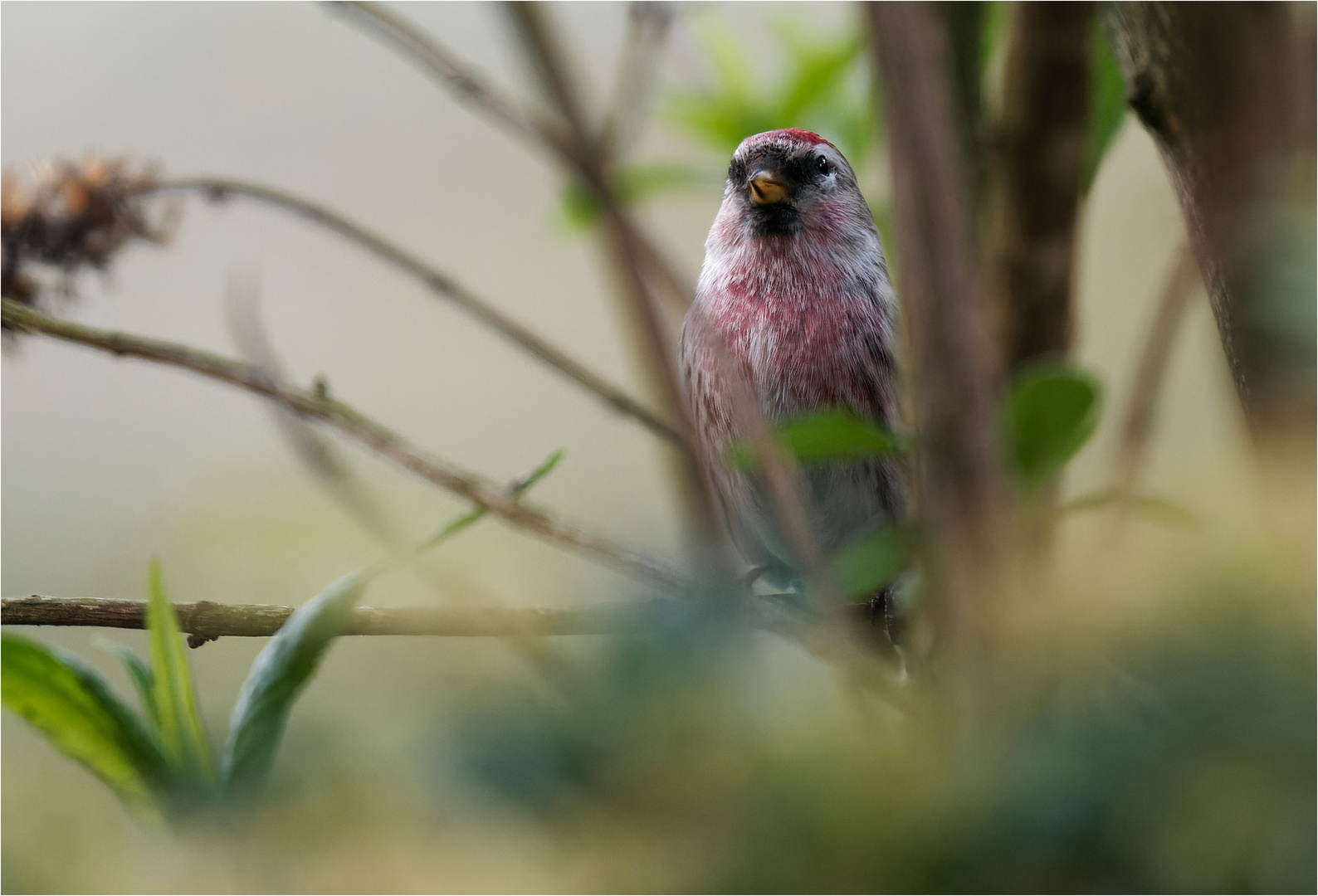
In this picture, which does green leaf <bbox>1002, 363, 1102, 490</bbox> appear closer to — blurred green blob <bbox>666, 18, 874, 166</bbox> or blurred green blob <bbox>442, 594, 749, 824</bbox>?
blurred green blob <bbox>442, 594, 749, 824</bbox>

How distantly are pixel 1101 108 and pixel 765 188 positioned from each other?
0.83 ft

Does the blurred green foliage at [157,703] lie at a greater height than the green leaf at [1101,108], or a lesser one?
lesser

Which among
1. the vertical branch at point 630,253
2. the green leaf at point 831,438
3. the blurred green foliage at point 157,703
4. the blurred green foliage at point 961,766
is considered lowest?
the blurred green foliage at point 961,766

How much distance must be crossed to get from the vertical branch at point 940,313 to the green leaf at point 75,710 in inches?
8.5

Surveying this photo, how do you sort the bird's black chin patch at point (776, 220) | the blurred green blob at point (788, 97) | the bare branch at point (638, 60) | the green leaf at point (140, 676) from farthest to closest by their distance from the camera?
the bird's black chin patch at point (776, 220)
the blurred green blob at point (788, 97)
the bare branch at point (638, 60)
the green leaf at point (140, 676)

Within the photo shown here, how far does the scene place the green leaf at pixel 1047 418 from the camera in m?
0.30

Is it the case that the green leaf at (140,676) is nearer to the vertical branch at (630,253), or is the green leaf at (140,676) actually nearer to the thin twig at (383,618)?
the thin twig at (383,618)

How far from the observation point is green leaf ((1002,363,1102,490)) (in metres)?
0.30

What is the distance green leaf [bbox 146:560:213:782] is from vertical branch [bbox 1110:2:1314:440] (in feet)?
1.06

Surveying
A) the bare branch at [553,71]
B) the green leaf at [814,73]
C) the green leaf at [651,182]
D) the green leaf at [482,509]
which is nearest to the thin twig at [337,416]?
the green leaf at [482,509]

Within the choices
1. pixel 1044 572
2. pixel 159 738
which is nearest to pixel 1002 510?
pixel 1044 572

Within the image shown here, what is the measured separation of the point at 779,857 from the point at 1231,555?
0.07 meters

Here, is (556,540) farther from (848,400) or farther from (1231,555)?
(848,400)

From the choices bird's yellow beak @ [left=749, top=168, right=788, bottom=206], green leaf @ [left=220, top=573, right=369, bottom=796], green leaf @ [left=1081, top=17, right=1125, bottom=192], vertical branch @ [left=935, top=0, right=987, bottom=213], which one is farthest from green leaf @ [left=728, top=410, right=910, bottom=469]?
bird's yellow beak @ [left=749, top=168, right=788, bottom=206]
